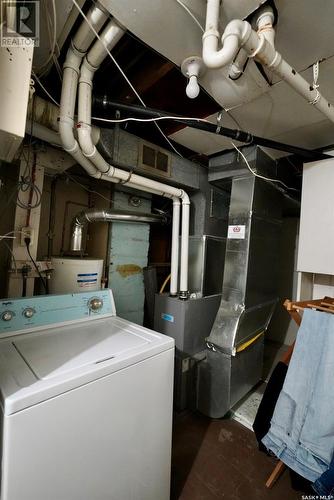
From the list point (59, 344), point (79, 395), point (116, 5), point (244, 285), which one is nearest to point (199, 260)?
point (244, 285)

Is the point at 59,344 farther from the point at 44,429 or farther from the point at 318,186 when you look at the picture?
the point at 318,186

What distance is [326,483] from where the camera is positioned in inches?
43.1

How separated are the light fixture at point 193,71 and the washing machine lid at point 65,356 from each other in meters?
1.20

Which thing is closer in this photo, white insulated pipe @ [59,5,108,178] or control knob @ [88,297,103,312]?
white insulated pipe @ [59,5,108,178]

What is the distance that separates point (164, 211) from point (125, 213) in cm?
69

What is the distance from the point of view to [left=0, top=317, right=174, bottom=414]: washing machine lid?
0.74m

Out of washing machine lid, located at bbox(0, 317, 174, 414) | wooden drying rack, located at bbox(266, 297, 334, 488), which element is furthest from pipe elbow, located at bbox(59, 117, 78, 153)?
wooden drying rack, located at bbox(266, 297, 334, 488)

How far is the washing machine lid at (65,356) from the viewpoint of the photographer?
74 cm

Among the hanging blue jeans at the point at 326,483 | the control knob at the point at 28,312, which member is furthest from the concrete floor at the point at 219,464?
the control knob at the point at 28,312

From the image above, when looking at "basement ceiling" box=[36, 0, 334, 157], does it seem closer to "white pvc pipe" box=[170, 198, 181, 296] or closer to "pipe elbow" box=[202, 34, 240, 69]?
"pipe elbow" box=[202, 34, 240, 69]

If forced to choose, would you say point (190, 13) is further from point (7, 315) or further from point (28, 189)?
point (7, 315)

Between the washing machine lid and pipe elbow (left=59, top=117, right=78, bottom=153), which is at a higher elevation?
pipe elbow (left=59, top=117, right=78, bottom=153)

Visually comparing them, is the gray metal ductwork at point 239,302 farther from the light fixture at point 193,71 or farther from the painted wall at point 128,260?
the light fixture at point 193,71

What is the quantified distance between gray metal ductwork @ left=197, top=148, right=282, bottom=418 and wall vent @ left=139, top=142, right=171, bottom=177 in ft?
1.87
